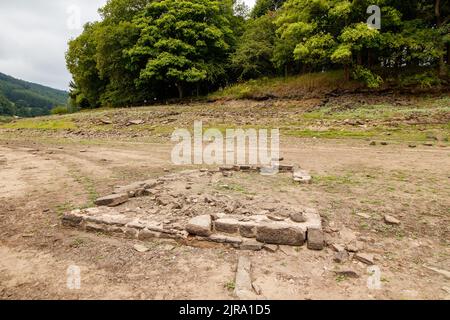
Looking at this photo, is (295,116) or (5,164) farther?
(295,116)

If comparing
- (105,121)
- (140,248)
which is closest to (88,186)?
(140,248)

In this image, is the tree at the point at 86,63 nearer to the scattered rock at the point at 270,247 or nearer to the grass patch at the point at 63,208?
the grass patch at the point at 63,208

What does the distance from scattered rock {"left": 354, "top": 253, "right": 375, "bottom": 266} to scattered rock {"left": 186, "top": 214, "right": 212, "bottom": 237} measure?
1.91m

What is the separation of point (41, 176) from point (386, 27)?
20.3 m

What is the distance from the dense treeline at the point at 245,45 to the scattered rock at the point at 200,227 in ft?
49.7

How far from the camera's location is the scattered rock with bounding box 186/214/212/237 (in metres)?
4.00

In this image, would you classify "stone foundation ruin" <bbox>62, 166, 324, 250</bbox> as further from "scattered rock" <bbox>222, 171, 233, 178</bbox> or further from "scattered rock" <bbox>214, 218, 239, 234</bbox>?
"scattered rock" <bbox>222, 171, 233, 178</bbox>

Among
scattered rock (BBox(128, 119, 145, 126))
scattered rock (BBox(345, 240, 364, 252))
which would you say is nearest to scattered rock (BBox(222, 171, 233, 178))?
scattered rock (BBox(345, 240, 364, 252))

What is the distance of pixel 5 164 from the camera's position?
994cm

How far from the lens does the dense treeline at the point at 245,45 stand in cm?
1695

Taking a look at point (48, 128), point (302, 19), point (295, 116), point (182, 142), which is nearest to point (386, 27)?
point (302, 19)
